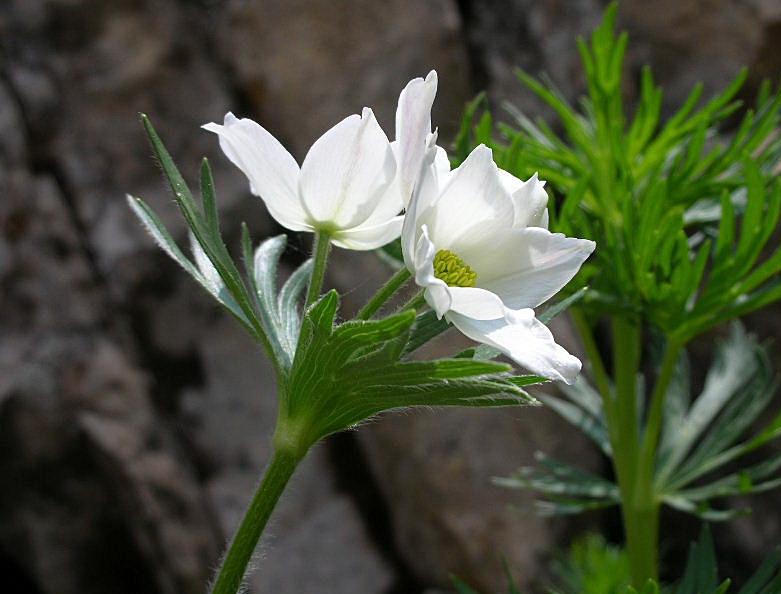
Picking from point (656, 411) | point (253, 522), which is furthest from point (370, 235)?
point (656, 411)

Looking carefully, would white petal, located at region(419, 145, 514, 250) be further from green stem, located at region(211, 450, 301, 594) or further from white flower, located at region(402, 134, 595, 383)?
green stem, located at region(211, 450, 301, 594)

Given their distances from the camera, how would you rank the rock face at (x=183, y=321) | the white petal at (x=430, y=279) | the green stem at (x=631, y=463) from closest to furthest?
1. the white petal at (x=430, y=279)
2. the green stem at (x=631, y=463)
3. the rock face at (x=183, y=321)

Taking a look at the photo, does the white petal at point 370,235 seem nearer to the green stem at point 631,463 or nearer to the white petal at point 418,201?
the white petal at point 418,201

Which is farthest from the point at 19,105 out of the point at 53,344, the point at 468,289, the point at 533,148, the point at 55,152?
the point at 468,289

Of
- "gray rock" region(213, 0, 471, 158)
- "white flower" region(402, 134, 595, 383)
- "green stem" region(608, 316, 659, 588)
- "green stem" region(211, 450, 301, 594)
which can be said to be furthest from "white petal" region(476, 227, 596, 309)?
"gray rock" region(213, 0, 471, 158)

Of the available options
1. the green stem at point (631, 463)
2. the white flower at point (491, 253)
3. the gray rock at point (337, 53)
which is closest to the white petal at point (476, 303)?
the white flower at point (491, 253)

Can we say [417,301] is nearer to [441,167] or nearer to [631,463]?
[441,167]

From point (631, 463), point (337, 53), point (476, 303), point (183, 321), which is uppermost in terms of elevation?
point (337, 53)
